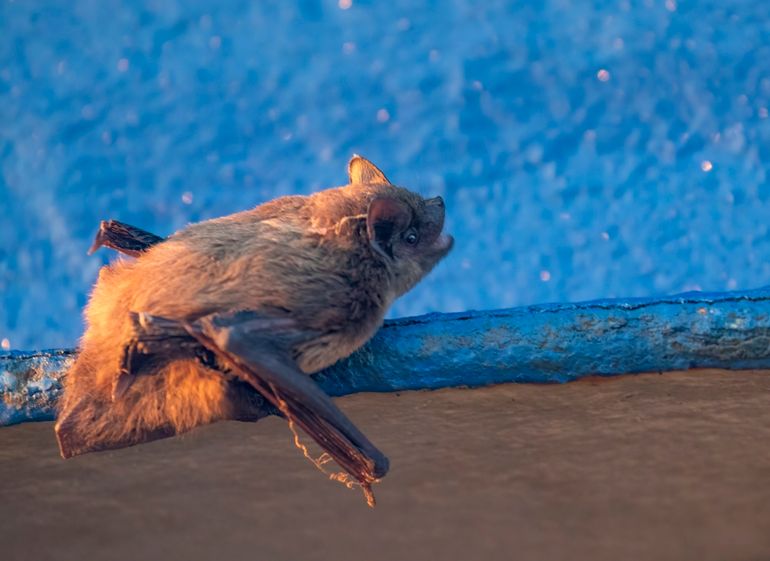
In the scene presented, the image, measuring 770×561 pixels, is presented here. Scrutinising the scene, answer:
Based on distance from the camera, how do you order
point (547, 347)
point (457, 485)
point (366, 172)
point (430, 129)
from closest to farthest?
point (547, 347) < point (366, 172) < point (457, 485) < point (430, 129)

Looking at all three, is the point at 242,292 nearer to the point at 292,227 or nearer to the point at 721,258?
the point at 292,227

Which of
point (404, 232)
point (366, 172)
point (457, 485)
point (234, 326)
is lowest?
point (457, 485)

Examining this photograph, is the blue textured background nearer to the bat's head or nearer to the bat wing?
the bat's head

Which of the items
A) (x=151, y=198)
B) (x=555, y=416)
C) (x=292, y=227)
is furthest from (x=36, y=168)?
(x=555, y=416)

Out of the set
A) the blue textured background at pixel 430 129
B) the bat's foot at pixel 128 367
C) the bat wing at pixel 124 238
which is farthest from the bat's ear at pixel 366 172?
the blue textured background at pixel 430 129

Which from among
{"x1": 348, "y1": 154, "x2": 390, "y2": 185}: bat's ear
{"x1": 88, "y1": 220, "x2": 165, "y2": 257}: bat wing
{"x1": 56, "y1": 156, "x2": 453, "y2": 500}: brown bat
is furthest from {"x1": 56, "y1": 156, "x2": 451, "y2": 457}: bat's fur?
{"x1": 348, "y1": 154, "x2": 390, "y2": 185}: bat's ear

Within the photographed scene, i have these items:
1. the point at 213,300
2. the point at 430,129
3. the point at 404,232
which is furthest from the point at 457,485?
the point at 430,129

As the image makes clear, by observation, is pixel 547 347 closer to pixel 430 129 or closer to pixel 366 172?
pixel 366 172

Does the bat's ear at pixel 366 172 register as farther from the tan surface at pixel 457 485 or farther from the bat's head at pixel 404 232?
the tan surface at pixel 457 485
